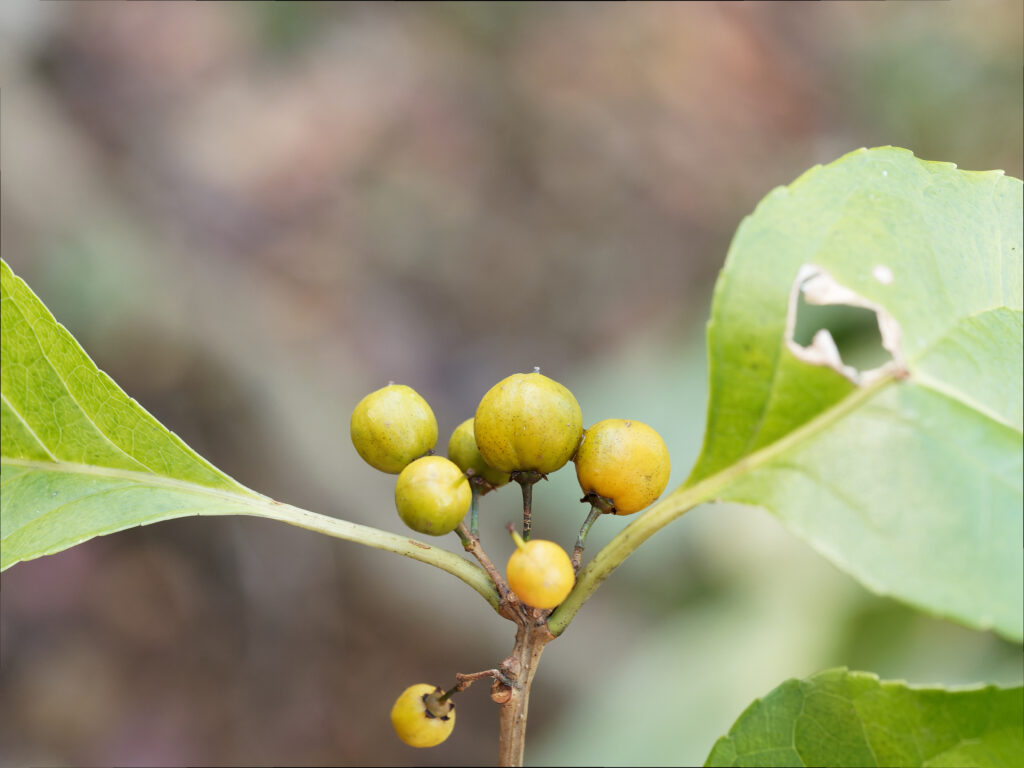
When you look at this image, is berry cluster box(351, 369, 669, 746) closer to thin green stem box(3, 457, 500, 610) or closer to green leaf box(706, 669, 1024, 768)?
thin green stem box(3, 457, 500, 610)

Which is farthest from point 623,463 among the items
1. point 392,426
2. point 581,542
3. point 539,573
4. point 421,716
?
point 421,716

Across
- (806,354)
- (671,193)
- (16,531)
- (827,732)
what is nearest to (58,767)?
(16,531)

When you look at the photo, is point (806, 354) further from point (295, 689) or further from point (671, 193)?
point (671, 193)

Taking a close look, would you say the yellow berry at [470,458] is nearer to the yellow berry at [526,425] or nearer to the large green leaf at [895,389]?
the yellow berry at [526,425]

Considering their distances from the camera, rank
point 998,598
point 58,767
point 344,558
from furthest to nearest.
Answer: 1. point 344,558
2. point 58,767
3. point 998,598

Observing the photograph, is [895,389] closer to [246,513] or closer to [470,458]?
[470,458]

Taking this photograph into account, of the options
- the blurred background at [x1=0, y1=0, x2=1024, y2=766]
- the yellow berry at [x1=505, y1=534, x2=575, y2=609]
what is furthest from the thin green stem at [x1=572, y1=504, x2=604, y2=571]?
the blurred background at [x1=0, y1=0, x2=1024, y2=766]
